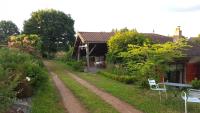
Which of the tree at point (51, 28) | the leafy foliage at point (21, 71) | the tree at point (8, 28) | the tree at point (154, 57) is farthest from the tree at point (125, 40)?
the tree at point (8, 28)

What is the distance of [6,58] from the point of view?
17953mm

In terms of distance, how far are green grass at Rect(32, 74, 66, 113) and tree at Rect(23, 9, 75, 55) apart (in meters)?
47.9

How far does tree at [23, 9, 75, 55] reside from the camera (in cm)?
6638

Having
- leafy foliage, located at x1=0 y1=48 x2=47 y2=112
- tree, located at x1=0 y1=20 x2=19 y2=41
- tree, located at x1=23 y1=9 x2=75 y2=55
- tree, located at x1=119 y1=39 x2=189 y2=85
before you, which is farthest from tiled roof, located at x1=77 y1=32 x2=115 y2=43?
tree, located at x1=0 y1=20 x2=19 y2=41

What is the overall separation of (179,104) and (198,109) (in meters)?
0.90

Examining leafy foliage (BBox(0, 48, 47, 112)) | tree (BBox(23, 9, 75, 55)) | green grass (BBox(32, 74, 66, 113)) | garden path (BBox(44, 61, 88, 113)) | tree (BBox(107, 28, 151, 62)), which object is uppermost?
tree (BBox(23, 9, 75, 55))

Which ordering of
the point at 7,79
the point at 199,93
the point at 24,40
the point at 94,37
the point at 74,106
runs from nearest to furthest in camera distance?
the point at 7,79
the point at 199,93
the point at 74,106
the point at 24,40
the point at 94,37

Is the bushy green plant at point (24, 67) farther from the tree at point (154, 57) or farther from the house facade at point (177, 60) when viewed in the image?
the house facade at point (177, 60)

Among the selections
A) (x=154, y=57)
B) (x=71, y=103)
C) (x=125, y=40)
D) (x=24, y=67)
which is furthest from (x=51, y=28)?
→ (x=71, y=103)

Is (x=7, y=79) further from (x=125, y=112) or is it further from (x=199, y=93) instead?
(x=199, y=93)

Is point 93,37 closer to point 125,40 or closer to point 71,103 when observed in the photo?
point 125,40

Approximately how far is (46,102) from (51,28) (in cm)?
5198

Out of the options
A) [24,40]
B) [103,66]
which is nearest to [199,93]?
[24,40]

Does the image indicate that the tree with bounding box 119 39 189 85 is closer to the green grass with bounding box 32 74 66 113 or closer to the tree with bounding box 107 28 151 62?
the green grass with bounding box 32 74 66 113
